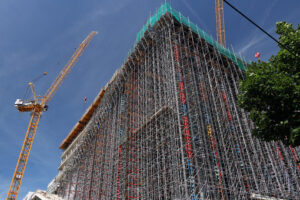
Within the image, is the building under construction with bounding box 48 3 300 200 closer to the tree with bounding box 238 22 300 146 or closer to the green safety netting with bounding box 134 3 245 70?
the green safety netting with bounding box 134 3 245 70

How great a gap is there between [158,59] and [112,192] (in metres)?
12.5

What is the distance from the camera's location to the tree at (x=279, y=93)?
7695mm

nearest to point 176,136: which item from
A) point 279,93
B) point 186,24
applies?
point 279,93

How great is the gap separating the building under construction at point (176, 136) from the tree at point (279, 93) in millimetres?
5484

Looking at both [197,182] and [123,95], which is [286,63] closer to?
[197,182]

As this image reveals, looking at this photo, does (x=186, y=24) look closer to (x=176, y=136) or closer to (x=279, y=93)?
(x=176, y=136)

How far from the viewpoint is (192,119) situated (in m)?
16.1

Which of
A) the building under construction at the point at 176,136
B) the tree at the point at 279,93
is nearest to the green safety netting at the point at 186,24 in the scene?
the building under construction at the point at 176,136

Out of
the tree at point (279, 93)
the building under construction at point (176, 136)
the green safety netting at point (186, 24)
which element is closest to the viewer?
the tree at point (279, 93)

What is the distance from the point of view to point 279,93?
25.9 ft

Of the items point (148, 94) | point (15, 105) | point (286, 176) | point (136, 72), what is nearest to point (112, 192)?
point (148, 94)

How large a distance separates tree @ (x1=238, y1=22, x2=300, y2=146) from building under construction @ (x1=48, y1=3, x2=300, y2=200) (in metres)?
5.48

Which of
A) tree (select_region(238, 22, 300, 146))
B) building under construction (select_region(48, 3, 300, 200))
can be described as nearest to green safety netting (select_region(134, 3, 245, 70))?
building under construction (select_region(48, 3, 300, 200))

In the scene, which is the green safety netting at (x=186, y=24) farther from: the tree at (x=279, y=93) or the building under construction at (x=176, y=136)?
the tree at (x=279, y=93)
